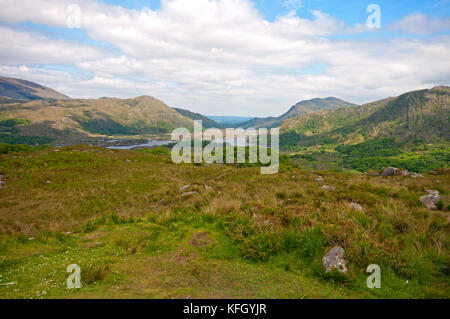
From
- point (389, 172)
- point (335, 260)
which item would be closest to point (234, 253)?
point (335, 260)

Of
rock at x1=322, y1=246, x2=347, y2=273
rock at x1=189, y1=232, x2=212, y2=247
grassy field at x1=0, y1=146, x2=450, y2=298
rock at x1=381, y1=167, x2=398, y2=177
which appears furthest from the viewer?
rock at x1=381, y1=167, x2=398, y2=177

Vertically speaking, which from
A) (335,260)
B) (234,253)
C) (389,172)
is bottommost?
(389,172)

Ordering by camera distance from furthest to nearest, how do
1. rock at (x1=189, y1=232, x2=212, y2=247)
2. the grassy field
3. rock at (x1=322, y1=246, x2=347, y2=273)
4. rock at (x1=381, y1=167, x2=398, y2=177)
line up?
rock at (x1=381, y1=167, x2=398, y2=177)
rock at (x1=189, y1=232, x2=212, y2=247)
rock at (x1=322, y1=246, x2=347, y2=273)
the grassy field

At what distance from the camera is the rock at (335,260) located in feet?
19.7

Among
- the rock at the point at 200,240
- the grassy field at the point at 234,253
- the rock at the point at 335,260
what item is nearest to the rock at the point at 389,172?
the grassy field at the point at 234,253

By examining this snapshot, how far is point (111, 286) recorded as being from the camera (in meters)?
5.54

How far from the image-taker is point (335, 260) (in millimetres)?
6184

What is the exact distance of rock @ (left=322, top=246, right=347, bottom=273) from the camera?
19.7 feet

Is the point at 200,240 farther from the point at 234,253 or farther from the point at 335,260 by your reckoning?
the point at 335,260

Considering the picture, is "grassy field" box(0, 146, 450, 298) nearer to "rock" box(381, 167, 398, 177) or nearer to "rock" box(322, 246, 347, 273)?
"rock" box(322, 246, 347, 273)

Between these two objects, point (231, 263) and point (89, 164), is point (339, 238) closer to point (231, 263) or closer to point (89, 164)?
point (231, 263)

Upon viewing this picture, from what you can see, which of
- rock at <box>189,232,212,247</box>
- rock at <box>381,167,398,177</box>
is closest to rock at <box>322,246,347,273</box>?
rock at <box>189,232,212,247</box>
